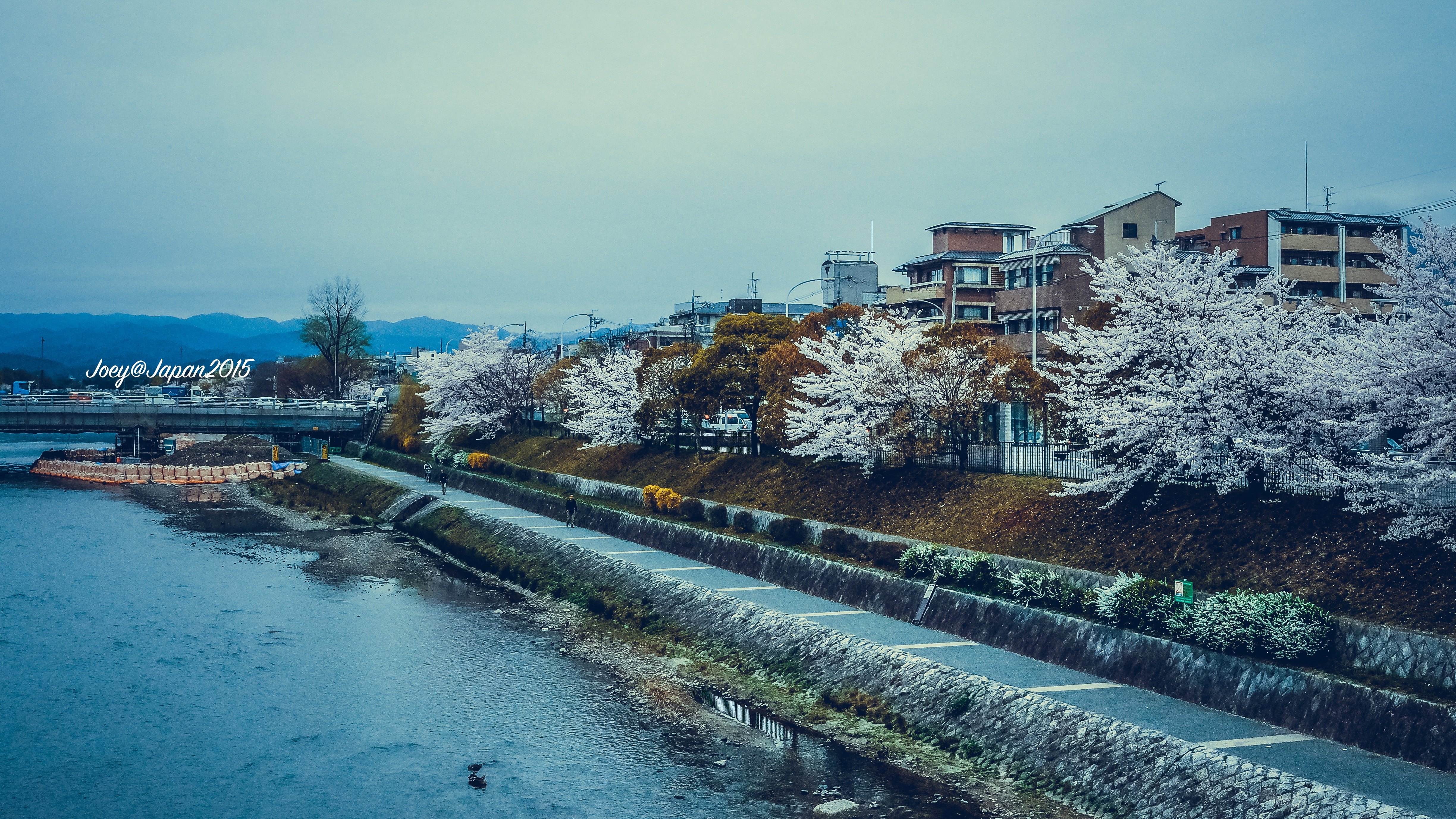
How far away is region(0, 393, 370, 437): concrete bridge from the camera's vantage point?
7800cm

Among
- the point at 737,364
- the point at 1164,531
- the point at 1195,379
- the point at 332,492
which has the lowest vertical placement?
the point at 332,492

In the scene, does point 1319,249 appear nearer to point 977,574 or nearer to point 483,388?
point 977,574

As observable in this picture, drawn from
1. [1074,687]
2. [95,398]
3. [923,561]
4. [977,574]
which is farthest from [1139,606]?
[95,398]

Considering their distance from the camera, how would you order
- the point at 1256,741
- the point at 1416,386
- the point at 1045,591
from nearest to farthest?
the point at 1256,741, the point at 1416,386, the point at 1045,591

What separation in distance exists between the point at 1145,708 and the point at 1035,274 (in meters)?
37.3

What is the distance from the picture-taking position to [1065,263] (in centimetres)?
5369

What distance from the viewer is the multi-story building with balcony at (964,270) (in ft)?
222

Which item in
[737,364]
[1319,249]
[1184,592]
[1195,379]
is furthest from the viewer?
[1319,249]

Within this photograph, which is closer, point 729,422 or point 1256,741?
point 1256,741

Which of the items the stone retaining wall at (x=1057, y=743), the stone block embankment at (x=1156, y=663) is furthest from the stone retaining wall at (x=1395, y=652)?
the stone retaining wall at (x=1057, y=743)

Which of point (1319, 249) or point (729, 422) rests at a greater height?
point (1319, 249)

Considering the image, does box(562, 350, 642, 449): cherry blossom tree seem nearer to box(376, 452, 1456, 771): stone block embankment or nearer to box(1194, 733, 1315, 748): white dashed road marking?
box(376, 452, 1456, 771): stone block embankment

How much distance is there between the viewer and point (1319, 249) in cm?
6188

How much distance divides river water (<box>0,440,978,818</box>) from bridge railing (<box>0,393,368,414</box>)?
4410cm
